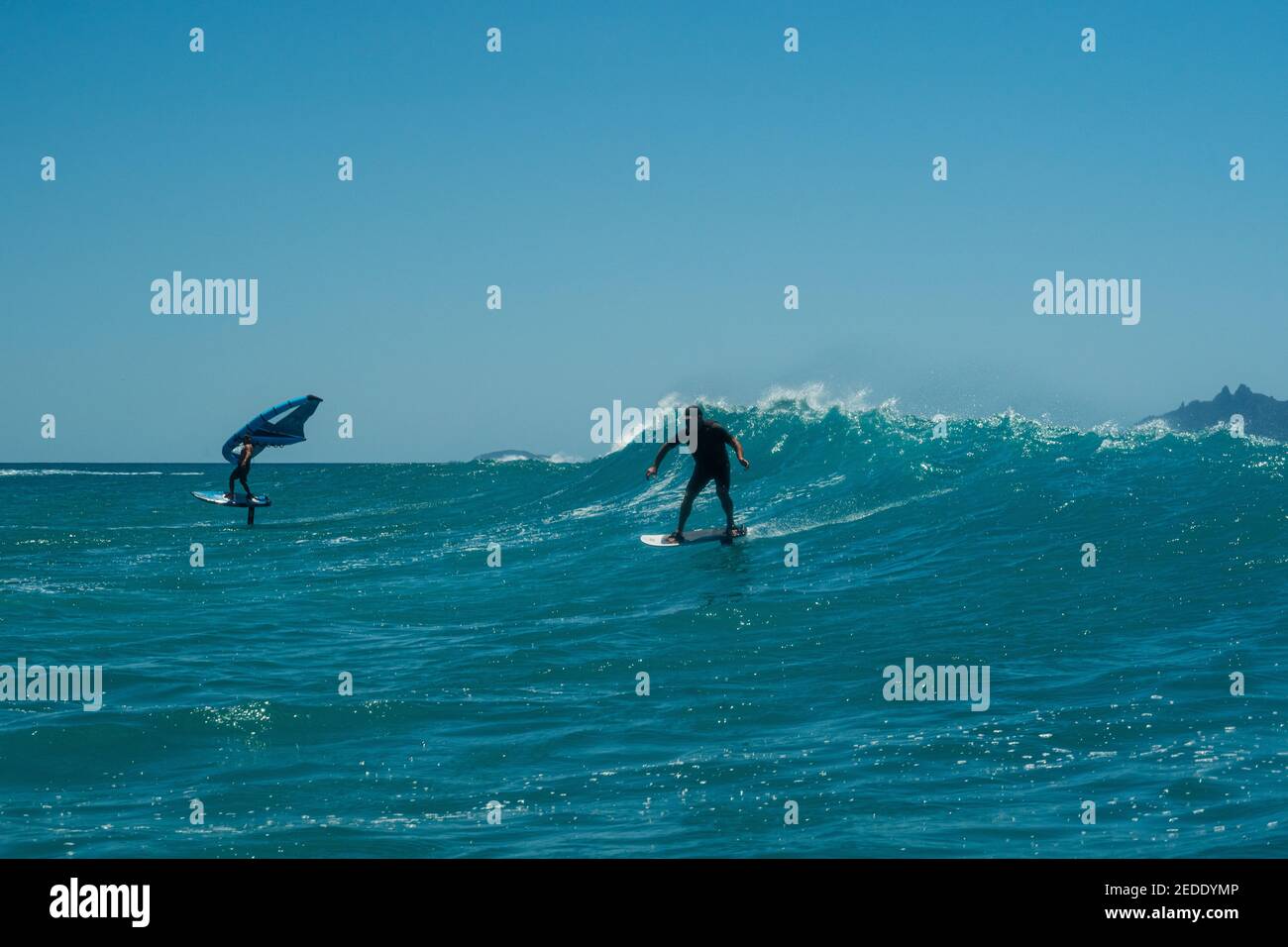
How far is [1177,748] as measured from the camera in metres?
7.28

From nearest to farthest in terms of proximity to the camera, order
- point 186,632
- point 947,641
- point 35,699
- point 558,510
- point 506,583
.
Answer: point 35,699
point 947,641
point 186,632
point 506,583
point 558,510

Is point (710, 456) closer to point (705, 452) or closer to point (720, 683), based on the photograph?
point (705, 452)

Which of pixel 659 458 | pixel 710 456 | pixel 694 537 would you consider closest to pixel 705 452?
pixel 710 456

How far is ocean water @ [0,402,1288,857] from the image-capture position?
6.32m

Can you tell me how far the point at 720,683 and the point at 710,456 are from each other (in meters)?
7.00

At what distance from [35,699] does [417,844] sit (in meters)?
4.63

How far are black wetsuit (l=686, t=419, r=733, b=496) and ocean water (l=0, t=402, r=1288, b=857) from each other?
3.14ft

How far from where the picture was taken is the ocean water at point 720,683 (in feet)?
20.7

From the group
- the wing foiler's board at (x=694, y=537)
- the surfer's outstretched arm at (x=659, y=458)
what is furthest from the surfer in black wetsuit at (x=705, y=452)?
the wing foiler's board at (x=694, y=537)

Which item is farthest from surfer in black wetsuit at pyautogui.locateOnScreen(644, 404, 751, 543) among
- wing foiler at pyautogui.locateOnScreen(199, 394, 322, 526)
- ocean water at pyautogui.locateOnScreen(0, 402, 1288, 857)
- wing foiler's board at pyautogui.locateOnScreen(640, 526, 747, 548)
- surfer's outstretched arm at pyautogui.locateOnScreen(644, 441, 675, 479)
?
wing foiler at pyautogui.locateOnScreen(199, 394, 322, 526)

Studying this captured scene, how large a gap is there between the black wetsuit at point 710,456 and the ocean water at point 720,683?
96 cm

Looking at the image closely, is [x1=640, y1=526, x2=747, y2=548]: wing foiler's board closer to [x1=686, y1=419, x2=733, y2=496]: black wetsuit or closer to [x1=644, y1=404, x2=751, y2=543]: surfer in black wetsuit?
[x1=644, y1=404, x2=751, y2=543]: surfer in black wetsuit
